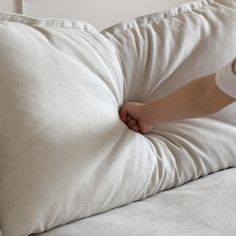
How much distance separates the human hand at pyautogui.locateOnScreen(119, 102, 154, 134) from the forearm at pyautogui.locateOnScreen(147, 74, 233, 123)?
0.02 metres

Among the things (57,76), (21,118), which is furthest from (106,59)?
(21,118)

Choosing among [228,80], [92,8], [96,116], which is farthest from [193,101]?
[92,8]

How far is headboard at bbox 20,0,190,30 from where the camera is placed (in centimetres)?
140

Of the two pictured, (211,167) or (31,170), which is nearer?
(31,170)

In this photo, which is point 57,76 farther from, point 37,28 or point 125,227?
point 125,227

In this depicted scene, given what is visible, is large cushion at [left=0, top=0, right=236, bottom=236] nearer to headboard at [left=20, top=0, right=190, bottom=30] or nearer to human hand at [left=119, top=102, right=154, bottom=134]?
human hand at [left=119, top=102, right=154, bottom=134]

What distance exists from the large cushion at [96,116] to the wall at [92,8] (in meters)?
0.31

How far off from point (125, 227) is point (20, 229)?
18 cm

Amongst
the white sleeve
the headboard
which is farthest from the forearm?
the headboard

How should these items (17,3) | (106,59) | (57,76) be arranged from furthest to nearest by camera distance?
(17,3) → (106,59) → (57,76)

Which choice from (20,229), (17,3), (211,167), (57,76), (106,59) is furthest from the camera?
(17,3)

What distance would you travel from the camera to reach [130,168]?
1.02 metres

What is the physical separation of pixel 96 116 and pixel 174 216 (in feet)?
0.79

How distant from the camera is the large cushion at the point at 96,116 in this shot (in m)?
0.91
